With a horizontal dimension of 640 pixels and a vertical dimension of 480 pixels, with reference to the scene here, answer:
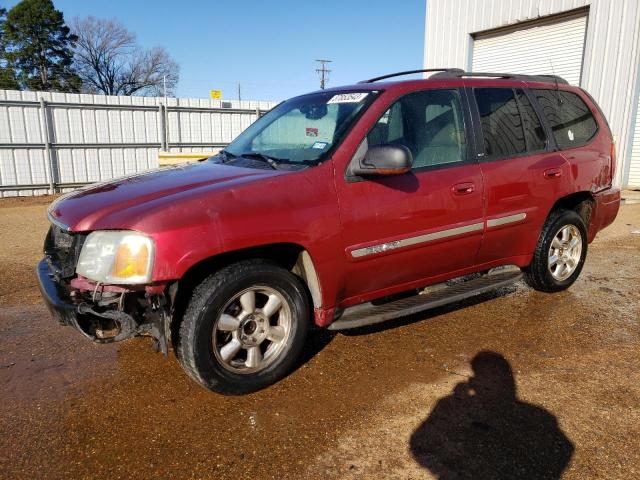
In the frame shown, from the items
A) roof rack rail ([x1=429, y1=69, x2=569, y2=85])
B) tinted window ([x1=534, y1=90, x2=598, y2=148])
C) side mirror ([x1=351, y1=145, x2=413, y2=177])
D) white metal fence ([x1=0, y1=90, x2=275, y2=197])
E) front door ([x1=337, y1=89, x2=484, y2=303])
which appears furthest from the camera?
white metal fence ([x1=0, y1=90, x2=275, y2=197])

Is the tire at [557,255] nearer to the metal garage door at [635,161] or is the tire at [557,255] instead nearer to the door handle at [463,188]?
the door handle at [463,188]

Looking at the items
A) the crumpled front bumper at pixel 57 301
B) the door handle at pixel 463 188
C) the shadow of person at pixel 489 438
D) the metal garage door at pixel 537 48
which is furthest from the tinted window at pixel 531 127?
the metal garage door at pixel 537 48

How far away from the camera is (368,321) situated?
3.33 meters

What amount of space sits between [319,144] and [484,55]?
38.0 ft

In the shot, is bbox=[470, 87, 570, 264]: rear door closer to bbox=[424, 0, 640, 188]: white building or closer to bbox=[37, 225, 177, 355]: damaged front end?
bbox=[37, 225, 177, 355]: damaged front end

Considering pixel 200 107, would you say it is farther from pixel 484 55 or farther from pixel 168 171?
pixel 168 171

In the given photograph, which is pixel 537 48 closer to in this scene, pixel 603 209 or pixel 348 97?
pixel 603 209

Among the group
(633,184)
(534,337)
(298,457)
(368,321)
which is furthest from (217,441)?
(633,184)

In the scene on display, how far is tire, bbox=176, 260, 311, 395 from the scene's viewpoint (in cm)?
282

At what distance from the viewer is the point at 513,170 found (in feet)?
13.2

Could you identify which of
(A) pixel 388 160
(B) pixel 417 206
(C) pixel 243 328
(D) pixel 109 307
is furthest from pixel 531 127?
(D) pixel 109 307

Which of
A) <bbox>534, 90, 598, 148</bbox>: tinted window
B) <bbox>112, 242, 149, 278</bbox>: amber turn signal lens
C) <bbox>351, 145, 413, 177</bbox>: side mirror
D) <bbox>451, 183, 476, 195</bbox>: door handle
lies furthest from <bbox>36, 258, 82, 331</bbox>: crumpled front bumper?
<bbox>534, 90, 598, 148</bbox>: tinted window

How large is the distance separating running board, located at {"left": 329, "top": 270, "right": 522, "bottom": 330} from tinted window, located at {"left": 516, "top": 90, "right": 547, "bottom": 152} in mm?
1088

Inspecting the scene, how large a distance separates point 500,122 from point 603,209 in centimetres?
170
